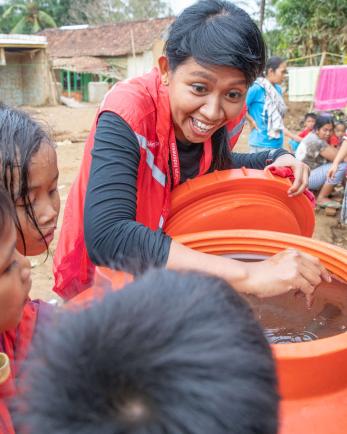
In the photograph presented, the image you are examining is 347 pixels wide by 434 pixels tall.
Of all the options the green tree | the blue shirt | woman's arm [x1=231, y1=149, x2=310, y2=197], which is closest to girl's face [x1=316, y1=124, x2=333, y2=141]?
the blue shirt

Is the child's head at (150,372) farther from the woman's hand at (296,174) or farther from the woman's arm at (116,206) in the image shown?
the woman's hand at (296,174)

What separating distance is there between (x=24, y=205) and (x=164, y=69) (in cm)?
60

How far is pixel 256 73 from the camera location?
1.27 metres

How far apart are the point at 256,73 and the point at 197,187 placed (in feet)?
1.24

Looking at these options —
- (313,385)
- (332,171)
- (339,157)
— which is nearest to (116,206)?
(313,385)

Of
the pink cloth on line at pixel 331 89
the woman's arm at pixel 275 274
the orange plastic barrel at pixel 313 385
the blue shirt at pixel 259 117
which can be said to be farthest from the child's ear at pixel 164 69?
the pink cloth on line at pixel 331 89

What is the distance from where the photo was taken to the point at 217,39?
1.16 m

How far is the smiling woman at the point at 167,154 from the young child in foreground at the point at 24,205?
12 centimetres

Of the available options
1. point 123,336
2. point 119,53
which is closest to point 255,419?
point 123,336

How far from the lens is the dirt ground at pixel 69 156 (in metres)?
2.85

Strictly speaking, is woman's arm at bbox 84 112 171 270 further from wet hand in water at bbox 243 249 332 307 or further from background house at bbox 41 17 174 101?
background house at bbox 41 17 174 101

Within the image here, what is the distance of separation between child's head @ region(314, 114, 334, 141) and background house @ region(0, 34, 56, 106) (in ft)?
42.2

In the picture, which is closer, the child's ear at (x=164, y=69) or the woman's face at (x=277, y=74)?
the child's ear at (x=164, y=69)

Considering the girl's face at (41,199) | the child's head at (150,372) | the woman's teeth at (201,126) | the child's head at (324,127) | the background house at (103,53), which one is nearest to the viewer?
the child's head at (150,372)
